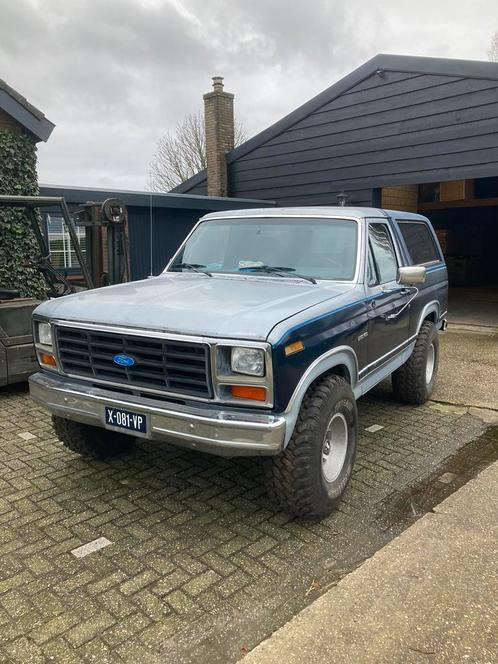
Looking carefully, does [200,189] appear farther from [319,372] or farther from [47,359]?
[319,372]

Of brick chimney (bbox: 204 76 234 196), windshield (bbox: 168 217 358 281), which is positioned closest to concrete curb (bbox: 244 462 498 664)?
windshield (bbox: 168 217 358 281)

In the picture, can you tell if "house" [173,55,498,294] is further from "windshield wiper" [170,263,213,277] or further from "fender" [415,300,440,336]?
"windshield wiper" [170,263,213,277]

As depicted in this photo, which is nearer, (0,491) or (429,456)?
(0,491)

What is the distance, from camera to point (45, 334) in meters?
3.75

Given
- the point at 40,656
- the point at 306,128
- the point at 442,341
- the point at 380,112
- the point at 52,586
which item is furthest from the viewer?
the point at 306,128

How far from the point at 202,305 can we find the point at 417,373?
299cm

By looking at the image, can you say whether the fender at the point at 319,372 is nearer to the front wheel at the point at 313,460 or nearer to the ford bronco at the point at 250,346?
the ford bronco at the point at 250,346

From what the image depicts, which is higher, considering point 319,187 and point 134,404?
point 319,187

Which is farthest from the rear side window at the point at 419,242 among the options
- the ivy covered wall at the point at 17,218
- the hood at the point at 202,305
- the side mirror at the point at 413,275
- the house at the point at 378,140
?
the ivy covered wall at the point at 17,218

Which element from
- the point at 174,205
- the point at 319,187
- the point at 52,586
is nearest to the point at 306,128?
the point at 319,187

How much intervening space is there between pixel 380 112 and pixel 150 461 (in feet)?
30.2

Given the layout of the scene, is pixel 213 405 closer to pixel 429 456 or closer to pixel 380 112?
pixel 429 456

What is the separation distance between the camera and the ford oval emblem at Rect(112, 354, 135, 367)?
10.7 ft

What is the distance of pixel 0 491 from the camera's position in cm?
377
